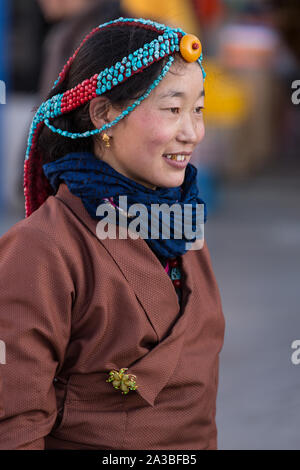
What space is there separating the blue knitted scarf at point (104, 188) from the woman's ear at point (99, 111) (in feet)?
0.26

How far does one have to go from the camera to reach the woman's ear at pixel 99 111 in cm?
177

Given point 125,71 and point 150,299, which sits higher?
point 125,71

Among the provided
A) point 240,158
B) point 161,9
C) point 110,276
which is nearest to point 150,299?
point 110,276

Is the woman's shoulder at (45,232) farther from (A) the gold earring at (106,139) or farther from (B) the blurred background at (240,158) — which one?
(B) the blurred background at (240,158)

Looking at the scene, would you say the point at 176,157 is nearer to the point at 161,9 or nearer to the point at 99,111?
the point at 99,111

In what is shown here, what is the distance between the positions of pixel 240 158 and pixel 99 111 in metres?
8.07

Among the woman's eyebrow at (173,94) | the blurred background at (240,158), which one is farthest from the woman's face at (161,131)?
the blurred background at (240,158)

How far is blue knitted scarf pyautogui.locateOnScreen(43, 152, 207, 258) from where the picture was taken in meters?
1.72

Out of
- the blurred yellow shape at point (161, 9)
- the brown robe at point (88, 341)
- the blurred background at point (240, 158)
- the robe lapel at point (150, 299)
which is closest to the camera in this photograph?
the brown robe at point (88, 341)

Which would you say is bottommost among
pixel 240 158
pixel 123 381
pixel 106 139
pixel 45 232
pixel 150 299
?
pixel 123 381

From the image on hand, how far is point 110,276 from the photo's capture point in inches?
66.0

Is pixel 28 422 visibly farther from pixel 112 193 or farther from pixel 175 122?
pixel 175 122

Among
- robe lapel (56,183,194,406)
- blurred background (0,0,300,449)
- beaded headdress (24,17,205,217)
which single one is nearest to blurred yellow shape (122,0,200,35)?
blurred background (0,0,300,449)

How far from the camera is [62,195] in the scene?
1.78 metres
